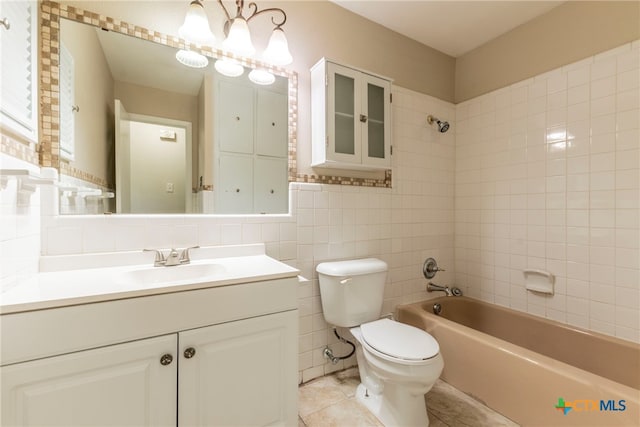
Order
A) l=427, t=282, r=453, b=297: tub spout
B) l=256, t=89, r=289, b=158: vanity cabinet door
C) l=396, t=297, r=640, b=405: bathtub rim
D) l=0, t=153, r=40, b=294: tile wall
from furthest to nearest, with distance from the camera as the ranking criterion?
l=427, t=282, r=453, b=297: tub spout
l=256, t=89, r=289, b=158: vanity cabinet door
l=396, t=297, r=640, b=405: bathtub rim
l=0, t=153, r=40, b=294: tile wall

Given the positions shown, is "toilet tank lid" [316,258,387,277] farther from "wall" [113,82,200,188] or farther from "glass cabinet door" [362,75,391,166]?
"wall" [113,82,200,188]

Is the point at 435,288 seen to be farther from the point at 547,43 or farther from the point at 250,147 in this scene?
the point at 547,43

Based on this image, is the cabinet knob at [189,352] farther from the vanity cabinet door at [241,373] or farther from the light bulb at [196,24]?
the light bulb at [196,24]

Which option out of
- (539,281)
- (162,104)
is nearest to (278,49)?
(162,104)

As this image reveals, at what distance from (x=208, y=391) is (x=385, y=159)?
1555mm

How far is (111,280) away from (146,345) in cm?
29

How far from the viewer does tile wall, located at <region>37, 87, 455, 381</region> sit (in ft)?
4.14

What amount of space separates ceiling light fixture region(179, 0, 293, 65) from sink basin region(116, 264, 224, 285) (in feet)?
3.54

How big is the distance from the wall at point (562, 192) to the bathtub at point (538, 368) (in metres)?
0.11

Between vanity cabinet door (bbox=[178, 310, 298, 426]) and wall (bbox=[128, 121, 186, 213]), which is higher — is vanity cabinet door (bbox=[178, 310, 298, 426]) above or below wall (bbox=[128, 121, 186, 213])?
below

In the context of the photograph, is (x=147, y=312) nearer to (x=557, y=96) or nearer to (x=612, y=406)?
(x=612, y=406)

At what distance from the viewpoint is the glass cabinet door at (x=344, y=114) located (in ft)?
5.49

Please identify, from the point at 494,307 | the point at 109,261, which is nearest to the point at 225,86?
the point at 109,261

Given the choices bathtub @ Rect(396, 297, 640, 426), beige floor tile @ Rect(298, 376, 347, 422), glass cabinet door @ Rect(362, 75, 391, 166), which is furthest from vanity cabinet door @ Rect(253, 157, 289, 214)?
bathtub @ Rect(396, 297, 640, 426)
